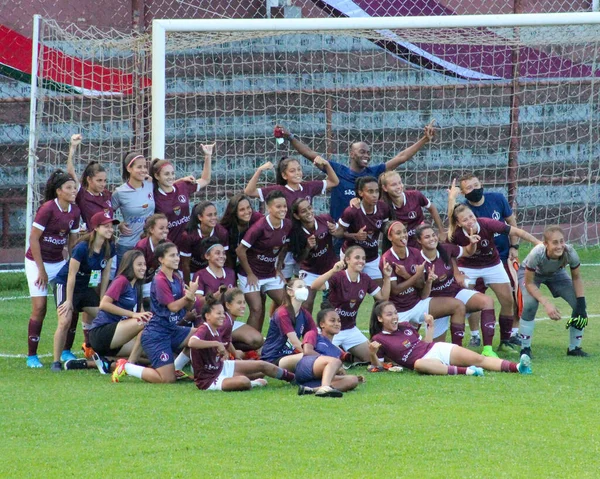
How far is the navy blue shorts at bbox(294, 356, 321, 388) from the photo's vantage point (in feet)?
23.5

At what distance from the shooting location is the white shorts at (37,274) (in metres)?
8.51

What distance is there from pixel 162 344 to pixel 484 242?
2975 millimetres

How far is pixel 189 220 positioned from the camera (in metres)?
8.83

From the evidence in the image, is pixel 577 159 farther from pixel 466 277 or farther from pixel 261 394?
pixel 261 394

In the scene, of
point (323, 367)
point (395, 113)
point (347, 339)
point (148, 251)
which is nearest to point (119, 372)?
point (148, 251)

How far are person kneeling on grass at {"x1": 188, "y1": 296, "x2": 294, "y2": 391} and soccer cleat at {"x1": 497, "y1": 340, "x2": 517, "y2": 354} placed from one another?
2.34 metres

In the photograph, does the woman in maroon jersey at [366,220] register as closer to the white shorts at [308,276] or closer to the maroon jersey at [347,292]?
the white shorts at [308,276]

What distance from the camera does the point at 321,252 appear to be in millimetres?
9008

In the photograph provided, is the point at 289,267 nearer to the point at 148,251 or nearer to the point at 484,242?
the point at 148,251

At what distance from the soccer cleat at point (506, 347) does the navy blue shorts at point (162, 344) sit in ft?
9.00

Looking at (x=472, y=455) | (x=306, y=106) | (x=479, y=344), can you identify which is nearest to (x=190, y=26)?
(x=479, y=344)

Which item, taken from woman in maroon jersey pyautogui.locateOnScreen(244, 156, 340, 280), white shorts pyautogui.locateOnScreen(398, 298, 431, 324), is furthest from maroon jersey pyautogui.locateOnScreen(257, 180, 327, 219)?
white shorts pyautogui.locateOnScreen(398, 298, 431, 324)

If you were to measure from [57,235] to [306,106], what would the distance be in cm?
689

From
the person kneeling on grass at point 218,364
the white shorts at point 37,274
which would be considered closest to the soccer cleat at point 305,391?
the person kneeling on grass at point 218,364
